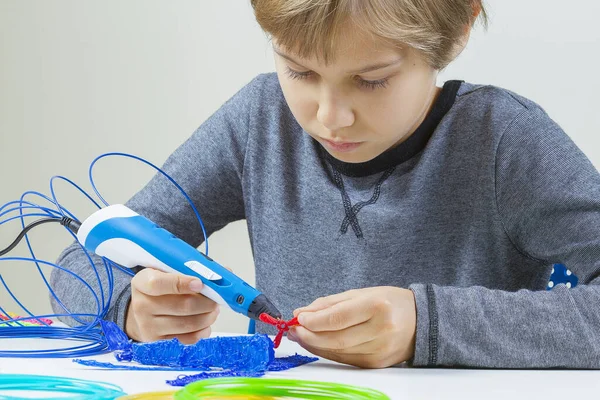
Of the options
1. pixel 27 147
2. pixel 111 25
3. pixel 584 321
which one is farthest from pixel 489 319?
pixel 27 147

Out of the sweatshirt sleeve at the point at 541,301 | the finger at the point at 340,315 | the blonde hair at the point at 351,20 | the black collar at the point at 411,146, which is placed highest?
the blonde hair at the point at 351,20

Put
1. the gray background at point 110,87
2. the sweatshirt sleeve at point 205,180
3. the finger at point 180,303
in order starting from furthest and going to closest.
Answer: the gray background at point 110,87 < the sweatshirt sleeve at point 205,180 < the finger at point 180,303

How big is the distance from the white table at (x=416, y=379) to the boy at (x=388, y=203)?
0.02 m

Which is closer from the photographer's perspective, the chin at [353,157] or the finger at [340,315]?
the finger at [340,315]

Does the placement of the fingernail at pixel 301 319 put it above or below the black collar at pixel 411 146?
below

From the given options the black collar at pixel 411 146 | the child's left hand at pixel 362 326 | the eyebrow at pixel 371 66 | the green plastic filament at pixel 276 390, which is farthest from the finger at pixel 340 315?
the black collar at pixel 411 146

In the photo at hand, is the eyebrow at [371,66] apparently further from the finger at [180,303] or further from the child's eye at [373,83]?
the finger at [180,303]

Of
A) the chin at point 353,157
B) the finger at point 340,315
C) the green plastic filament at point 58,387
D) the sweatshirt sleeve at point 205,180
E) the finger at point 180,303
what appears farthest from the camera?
the sweatshirt sleeve at point 205,180

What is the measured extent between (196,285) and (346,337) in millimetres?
145

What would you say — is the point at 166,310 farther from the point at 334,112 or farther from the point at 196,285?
the point at 334,112

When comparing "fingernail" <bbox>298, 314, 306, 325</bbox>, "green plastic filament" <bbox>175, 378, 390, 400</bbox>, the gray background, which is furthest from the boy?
the gray background

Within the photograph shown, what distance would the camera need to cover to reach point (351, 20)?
2.23ft

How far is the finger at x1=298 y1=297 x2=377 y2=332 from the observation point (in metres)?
0.62

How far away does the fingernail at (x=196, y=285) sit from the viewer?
0.68 m
